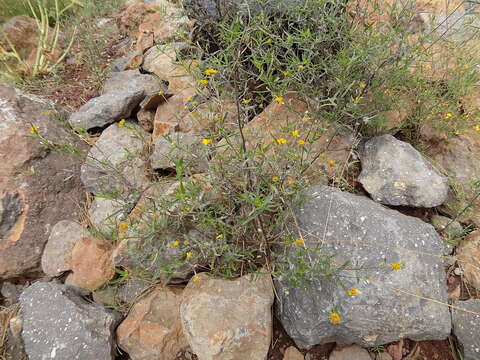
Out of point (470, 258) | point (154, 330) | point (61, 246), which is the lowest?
point (61, 246)

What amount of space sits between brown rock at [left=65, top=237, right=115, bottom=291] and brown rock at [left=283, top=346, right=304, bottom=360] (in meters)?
1.28

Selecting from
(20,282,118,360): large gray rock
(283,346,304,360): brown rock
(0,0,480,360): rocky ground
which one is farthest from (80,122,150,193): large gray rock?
(283,346,304,360): brown rock

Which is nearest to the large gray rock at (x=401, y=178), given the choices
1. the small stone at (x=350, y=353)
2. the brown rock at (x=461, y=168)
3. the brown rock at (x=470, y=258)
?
the brown rock at (x=461, y=168)

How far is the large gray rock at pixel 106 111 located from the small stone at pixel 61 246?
0.92 m

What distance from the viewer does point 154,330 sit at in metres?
1.83

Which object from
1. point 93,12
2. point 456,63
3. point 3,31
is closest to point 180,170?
point 456,63

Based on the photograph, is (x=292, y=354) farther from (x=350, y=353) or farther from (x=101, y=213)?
A: (x=101, y=213)

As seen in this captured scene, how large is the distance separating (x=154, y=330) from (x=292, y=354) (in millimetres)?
813

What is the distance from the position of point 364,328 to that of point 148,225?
4.24 ft

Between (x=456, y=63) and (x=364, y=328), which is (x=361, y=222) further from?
(x=456, y=63)

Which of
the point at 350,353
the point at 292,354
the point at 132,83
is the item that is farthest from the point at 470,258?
the point at 132,83

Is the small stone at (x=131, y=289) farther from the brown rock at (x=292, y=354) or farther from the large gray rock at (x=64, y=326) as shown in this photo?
the brown rock at (x=292, y=354)

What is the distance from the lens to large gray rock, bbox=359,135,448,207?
2.03m

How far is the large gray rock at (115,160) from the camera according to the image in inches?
96.0
